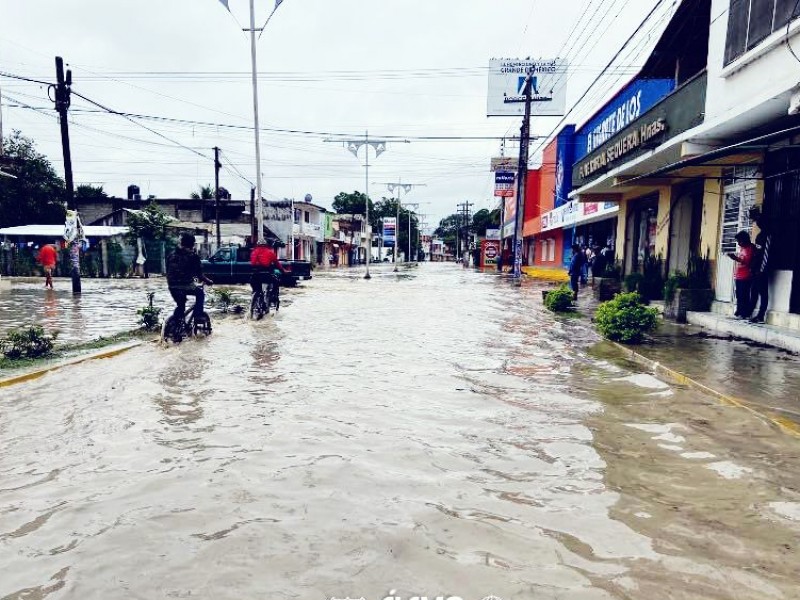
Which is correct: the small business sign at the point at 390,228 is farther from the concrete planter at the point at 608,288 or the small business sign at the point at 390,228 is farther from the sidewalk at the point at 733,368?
the sidewalk at the point at 733,368

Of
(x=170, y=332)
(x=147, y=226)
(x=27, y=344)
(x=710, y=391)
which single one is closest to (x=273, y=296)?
(x=170, y=332)

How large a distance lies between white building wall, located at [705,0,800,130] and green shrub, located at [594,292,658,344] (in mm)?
3425

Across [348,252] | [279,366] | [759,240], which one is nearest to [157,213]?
[279,366]

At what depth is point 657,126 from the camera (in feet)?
42.9

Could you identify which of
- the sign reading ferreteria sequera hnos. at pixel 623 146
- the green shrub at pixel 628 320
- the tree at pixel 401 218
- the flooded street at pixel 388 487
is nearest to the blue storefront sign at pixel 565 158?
the sign reading ferreteria sequera hnos. at pixel 623 146

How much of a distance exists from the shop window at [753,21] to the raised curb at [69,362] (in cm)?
1116

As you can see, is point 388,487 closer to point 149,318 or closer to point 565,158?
point 149,318

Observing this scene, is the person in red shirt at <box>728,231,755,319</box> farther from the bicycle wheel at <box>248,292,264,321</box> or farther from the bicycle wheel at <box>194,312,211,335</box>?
the bicycle wheel at <box>248,292,264,321</box>

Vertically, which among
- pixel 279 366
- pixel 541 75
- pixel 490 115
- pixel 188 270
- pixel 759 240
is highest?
pixel 541 75

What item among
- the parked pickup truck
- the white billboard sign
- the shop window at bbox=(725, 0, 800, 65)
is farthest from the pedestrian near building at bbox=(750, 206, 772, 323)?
the white billboard sign

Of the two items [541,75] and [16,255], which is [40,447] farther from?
[541,75]

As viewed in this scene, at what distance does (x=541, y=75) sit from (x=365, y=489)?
4072 centimetres

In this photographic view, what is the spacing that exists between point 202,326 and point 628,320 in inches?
299

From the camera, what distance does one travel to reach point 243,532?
3.18 meters
